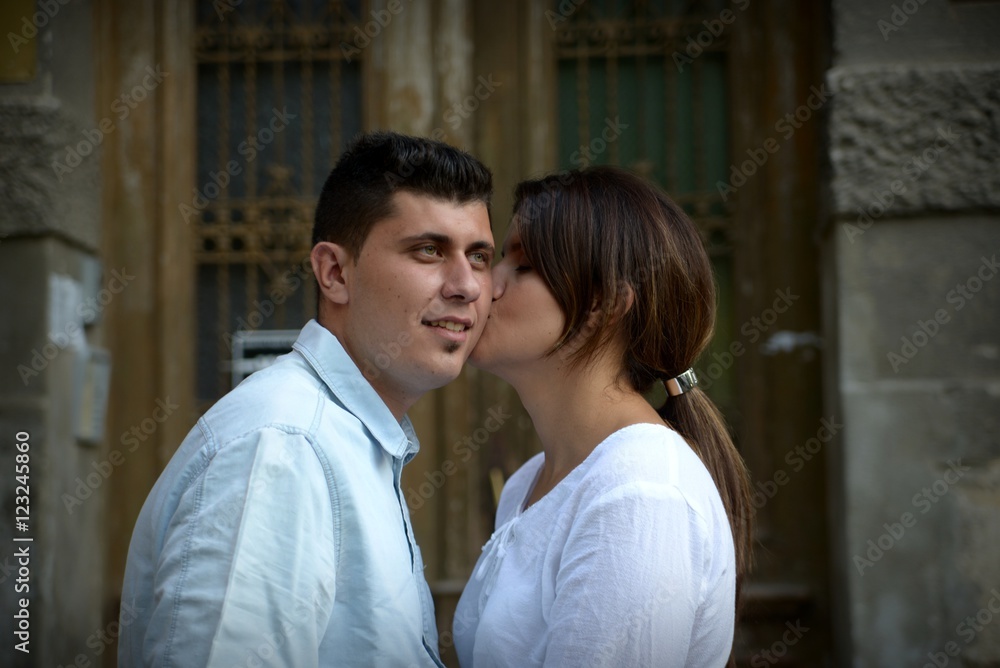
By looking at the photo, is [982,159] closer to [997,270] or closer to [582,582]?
[997,270]

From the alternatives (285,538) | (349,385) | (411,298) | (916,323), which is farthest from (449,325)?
(916,323)

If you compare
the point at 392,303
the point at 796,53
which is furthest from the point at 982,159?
the point at 392,303

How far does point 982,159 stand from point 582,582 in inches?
91.8

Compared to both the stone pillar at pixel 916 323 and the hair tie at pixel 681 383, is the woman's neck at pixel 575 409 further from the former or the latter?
the stone pillar at pixel 916 323

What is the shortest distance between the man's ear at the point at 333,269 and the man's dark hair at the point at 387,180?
24mm

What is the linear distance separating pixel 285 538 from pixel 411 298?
0.65 meters

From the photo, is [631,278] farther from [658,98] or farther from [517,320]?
[658,98]

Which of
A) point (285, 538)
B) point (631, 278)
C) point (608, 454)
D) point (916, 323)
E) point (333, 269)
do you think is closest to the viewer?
point (285, 538)

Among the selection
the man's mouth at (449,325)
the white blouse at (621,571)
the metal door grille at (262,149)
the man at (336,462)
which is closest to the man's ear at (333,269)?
the man at (336,462)

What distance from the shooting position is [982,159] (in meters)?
3.11

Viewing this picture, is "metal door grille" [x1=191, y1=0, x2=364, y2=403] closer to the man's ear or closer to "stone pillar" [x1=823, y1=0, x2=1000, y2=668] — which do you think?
A: the man's ear

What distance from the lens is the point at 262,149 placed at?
377cm

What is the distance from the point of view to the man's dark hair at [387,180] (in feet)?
6.76

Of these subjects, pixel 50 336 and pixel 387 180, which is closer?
pixel 387 180
